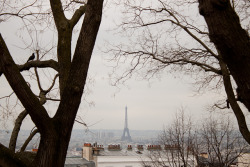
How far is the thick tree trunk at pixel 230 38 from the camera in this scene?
2.39 metres

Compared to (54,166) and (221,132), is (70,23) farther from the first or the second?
(221,132)

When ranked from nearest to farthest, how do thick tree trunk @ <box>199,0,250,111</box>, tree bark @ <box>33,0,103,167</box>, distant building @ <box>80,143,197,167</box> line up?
1. thick tree trunk @ <box>199,0,250,111</box>
2. tree bark @ <box>33,0,103,167</box>
3. distant building @ <box>80,143,197,167</box>

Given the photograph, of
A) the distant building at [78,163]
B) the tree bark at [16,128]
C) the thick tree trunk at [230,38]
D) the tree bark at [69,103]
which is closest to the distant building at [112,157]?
the distant building at [78,163]

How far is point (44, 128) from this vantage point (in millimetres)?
2969

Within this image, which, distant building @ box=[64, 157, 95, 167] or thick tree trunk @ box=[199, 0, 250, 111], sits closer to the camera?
thick tree trunk @ box=[199, 0, 250, 111]

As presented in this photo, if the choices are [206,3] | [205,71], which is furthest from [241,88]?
[205,71]

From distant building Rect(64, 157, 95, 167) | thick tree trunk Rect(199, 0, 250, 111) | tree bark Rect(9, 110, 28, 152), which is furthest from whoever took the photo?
distant building Rect(64, 157, 95, 167)

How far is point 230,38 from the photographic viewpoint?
7.86 feet

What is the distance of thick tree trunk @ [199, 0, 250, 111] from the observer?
239 centimetres

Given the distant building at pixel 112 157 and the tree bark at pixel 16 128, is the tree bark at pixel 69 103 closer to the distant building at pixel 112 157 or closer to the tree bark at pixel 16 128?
the tree bark at pixel 16 128

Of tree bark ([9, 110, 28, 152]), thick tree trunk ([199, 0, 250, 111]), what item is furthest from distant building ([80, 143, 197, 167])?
thick tree trunk ([199, 0, 250, 111])

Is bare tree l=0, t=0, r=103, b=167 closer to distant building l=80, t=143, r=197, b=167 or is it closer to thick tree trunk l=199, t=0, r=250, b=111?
thick tree trunk l=199, t=0, r=250, b=111

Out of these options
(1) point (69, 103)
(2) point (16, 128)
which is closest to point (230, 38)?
(1) point (69, 103)

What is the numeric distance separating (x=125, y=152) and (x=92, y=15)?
1203 inches
